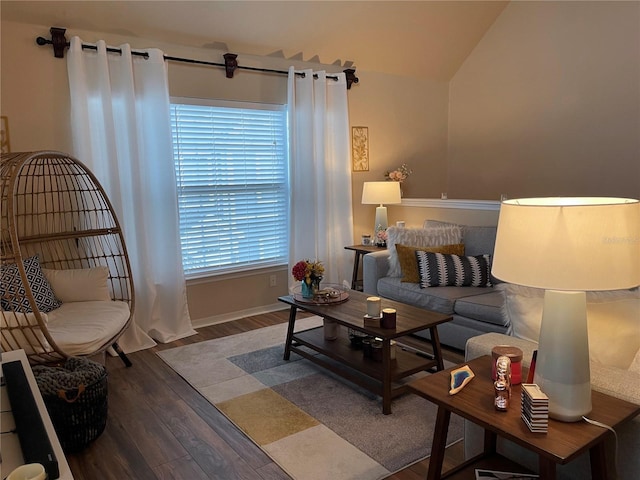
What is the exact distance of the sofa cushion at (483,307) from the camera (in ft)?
10.7

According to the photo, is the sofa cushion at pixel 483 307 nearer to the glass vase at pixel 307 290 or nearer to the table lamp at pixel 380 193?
the glass vase at pixel 307 290

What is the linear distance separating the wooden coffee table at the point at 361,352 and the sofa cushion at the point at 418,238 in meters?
0.78

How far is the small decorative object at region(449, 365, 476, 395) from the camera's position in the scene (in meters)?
1.65

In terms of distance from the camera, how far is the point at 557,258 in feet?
4.40

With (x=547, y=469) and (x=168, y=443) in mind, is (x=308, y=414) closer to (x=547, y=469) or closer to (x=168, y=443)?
(x=168, y=443)

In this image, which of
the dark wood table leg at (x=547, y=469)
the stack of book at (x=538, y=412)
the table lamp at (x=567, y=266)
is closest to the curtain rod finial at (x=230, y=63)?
the table lamp at (x=567, y=266)

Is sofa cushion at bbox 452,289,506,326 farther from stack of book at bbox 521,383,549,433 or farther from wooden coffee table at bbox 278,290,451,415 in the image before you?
stack of book at bbox 521,383,549,433

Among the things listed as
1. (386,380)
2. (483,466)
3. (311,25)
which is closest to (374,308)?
(386,380)

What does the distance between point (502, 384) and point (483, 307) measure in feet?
6.16

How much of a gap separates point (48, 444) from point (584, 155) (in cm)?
516

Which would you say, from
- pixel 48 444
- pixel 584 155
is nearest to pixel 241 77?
pixel 584 155

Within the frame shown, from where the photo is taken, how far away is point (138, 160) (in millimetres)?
3783

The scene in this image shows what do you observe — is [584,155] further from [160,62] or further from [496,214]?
[160,62]

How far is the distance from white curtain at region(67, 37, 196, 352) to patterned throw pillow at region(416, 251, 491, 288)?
6.62 feet
